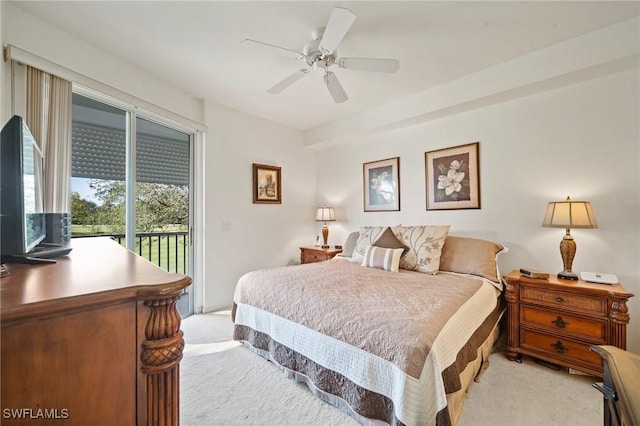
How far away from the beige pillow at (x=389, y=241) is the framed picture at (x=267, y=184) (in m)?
1.89

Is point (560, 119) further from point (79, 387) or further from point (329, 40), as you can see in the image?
point (79, 387)

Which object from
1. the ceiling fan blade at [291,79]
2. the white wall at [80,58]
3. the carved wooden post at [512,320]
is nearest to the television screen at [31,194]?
the white wall at [80,58]

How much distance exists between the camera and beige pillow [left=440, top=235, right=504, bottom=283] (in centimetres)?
249

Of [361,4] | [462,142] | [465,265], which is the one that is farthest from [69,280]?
[462,142]

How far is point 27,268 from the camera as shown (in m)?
0.88

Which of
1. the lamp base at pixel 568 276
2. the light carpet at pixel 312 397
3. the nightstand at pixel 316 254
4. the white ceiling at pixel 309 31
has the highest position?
the white ceiling at pixel 309 31

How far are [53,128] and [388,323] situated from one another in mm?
2780

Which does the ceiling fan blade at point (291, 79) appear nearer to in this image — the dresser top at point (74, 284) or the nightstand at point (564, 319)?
the dresser top at point (74, 284)

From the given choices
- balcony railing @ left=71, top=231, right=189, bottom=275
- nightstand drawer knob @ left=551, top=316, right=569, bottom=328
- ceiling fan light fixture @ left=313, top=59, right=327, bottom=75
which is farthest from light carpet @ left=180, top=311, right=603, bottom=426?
ceiling fan light fixture @ left=313, top=59, right=327, bottom=75

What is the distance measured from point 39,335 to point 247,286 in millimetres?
1959

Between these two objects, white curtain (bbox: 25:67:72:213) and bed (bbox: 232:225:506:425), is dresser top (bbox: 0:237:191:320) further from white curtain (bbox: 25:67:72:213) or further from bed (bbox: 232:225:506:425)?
white curtain (bbox: 25:67:72:213)

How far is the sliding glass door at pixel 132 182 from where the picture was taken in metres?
2.39

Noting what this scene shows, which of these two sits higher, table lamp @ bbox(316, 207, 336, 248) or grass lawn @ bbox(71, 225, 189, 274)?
table lamp @ bbox(316, 207, 336, 248)

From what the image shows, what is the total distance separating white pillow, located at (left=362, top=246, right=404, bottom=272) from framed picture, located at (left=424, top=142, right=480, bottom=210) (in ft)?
3.20
